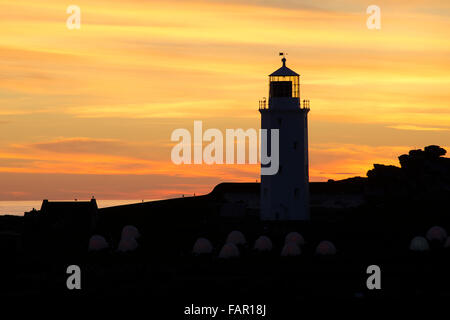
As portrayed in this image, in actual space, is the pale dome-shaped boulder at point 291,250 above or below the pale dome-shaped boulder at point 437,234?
below

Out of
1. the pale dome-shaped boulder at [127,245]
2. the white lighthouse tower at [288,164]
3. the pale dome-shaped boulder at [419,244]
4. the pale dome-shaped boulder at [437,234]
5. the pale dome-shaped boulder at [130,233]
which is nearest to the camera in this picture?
the pale dome-shaped boulder at [419,244]

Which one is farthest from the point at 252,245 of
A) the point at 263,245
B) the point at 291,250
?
the point at 291,250

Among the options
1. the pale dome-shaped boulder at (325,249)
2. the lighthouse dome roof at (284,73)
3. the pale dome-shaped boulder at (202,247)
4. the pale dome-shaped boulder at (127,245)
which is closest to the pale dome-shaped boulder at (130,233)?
the pale dome-shaped boulder at (127,245)

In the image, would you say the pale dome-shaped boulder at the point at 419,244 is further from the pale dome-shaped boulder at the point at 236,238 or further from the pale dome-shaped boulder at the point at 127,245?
the pale dome-shaped boulder at the point at 127,245

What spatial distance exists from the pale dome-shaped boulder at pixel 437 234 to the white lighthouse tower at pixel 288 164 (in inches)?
410

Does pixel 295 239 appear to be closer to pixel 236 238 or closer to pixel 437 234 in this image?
pixel 236 238

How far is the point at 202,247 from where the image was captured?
239 ft

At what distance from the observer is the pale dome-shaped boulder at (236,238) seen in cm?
7625

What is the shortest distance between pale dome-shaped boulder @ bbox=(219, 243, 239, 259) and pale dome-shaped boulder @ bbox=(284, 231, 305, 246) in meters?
4.52

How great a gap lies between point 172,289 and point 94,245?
1675 centimetres

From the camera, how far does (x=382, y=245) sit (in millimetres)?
77000

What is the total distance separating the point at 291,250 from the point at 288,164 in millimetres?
12094

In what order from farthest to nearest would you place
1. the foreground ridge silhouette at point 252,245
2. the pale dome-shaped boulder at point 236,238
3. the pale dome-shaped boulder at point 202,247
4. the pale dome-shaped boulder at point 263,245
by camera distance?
the pale dome-shaped boulder at point 236,238 < the pale dome-shaped boulder at point 263,245 < the pale dome-shaped boulder at point 202,247 < the foreground ridge silhouette at point 252,245
